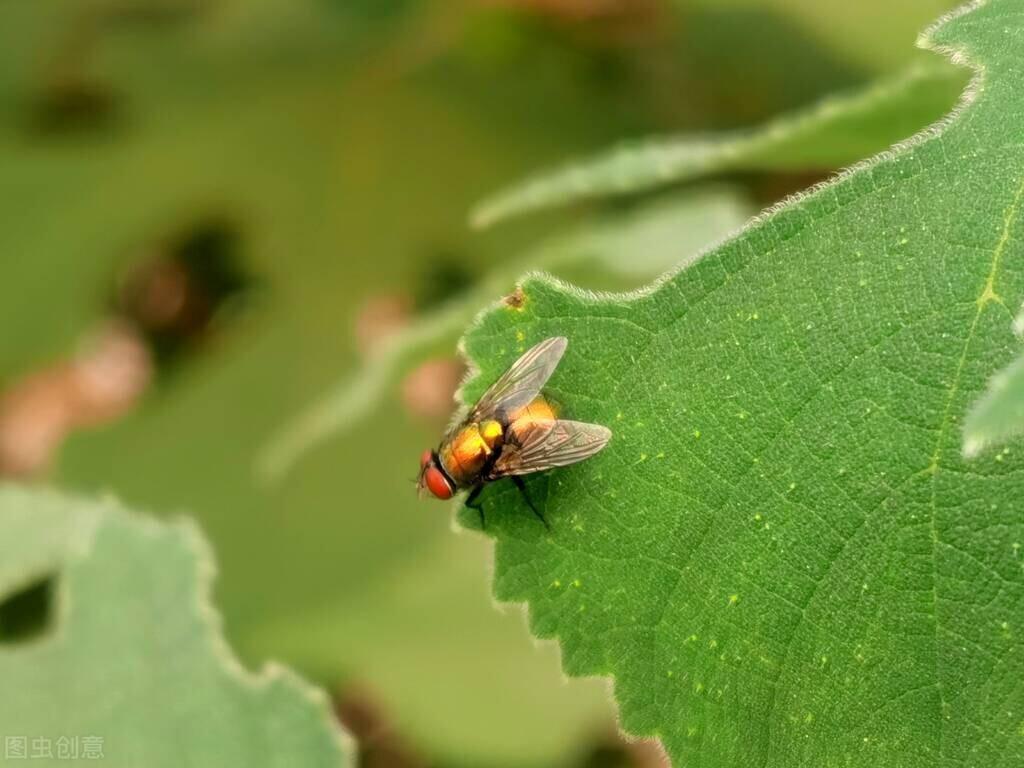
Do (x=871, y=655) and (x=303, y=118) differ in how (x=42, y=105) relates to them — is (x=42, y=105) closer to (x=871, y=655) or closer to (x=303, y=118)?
(x=303, y=118)

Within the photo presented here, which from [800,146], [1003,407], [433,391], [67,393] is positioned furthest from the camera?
[67,393]

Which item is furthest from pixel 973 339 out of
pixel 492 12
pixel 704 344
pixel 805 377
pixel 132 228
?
pixel 132 228

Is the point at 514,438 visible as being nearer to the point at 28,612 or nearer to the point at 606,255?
the point at 606,255

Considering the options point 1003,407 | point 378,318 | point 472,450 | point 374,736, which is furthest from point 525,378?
point 378,318

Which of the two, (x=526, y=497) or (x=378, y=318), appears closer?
(x=526, y=497)

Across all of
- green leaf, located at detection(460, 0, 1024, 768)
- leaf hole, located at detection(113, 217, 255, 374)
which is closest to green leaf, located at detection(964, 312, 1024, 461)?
green leaf, located at detection(460, 0, 1024, 768)

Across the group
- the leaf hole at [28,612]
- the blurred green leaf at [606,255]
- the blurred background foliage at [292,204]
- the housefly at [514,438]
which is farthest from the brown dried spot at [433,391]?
the housefly at [514,438]
